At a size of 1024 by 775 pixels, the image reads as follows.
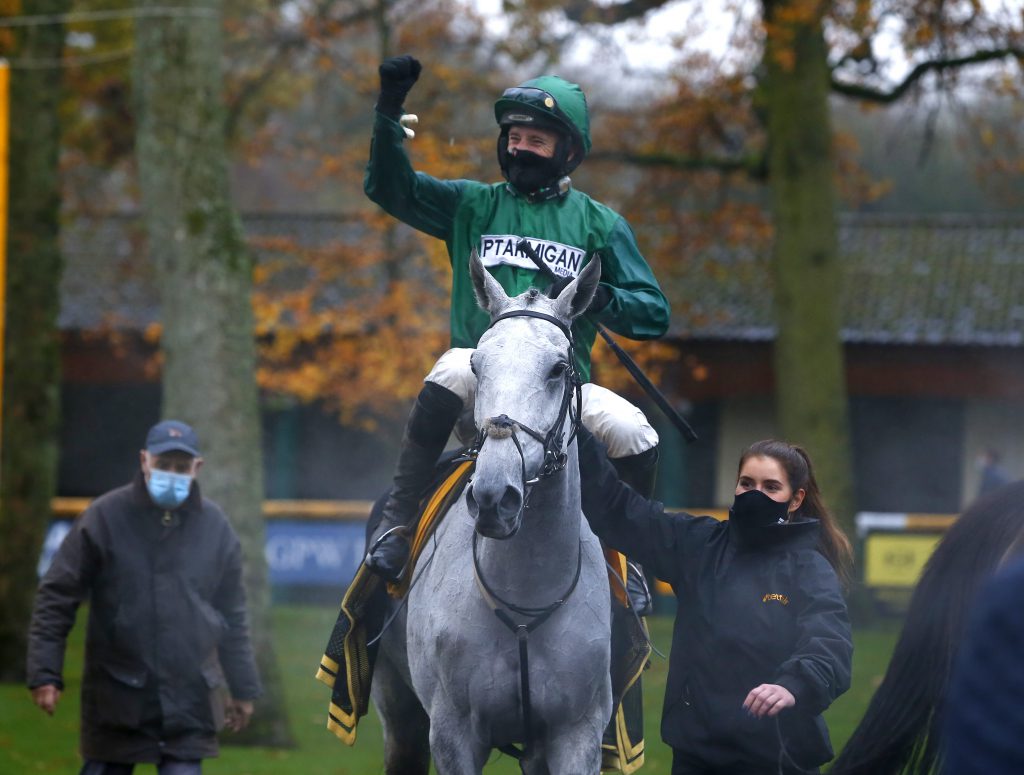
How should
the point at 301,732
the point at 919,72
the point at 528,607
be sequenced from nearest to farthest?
the point at 528,607 → the point at 301,732 → the point at 919,72

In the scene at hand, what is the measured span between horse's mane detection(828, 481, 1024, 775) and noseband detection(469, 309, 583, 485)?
1.12 metres

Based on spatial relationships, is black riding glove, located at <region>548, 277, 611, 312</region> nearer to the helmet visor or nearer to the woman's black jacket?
the helmet visor

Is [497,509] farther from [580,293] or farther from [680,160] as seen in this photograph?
[680,160]

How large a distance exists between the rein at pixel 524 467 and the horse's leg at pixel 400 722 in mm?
913

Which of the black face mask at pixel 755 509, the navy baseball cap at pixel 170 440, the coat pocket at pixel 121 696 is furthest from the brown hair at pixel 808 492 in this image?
the coat pocket at pixel 121 696

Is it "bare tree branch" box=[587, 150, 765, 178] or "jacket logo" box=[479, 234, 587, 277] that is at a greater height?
"bare tree branch" box=[587, 150, 765, 178]

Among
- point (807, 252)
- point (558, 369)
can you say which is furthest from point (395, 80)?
point (807, 252)

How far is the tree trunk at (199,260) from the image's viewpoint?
9.77m

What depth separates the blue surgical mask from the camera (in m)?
6.21

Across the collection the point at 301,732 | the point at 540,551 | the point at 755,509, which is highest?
the point at 755,509

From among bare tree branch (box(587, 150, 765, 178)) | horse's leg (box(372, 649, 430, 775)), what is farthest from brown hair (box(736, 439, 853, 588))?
bare tree branch (box(587, 150, 765, 178))

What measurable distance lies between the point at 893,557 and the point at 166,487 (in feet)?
41.0

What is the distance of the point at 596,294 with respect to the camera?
14.7ft

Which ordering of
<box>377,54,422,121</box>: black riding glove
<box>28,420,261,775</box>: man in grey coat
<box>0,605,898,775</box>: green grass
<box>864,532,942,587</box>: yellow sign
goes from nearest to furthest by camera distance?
1. <box>377,54,422,121</box>: black riding glove
2. <box>28,420,261,775</box>: man in grey coat
3. <box>0,605,898,775</box>: green grass
4. <box>864,532,942,587</box>: yellow sign
